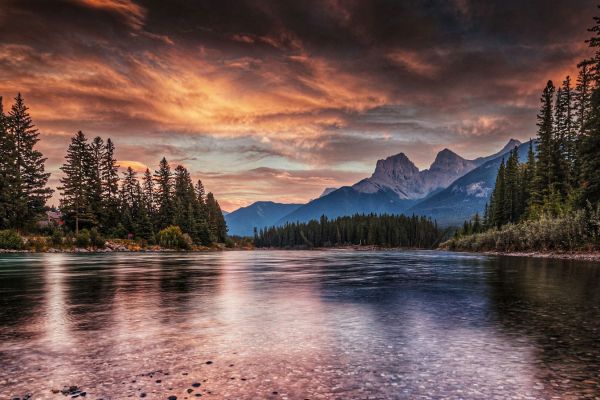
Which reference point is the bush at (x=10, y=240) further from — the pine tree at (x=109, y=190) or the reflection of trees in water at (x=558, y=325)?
the reflection of trees in water at (x=558, y=325)

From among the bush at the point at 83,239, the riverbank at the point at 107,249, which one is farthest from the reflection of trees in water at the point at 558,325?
the bush at the point at 83,239

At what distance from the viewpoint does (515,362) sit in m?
7.22

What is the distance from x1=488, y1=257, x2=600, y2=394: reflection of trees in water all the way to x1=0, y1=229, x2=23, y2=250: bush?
2570 inches

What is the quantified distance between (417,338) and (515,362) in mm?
2355

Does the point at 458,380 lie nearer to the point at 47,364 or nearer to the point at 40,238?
the point at 47,364

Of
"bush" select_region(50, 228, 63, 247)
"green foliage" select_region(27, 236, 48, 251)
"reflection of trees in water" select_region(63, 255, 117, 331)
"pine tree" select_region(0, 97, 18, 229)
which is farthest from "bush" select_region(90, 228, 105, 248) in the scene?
"reflection of trees in water" select_region(63, 255, 117, 331)

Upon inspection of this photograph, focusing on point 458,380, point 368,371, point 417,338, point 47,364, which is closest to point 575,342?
point 417,338

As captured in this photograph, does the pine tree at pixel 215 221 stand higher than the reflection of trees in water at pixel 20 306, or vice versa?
the pine tree at pixel 215 221

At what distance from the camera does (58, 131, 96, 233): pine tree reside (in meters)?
80.6

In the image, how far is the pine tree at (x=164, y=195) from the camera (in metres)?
111

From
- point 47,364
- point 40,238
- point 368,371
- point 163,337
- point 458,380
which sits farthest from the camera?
point 40,238

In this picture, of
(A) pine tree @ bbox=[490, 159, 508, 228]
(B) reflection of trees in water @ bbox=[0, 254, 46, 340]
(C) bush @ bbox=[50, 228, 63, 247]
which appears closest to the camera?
(B) reflection of trees in water @ bbox=[0, 254, 46, 340]

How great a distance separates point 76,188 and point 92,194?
251 inches

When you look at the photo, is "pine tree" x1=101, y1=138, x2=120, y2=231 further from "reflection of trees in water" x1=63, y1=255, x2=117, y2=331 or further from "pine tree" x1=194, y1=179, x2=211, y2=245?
"reflection of trees in water" x1=63, y1=255, x2=117, y2=331
